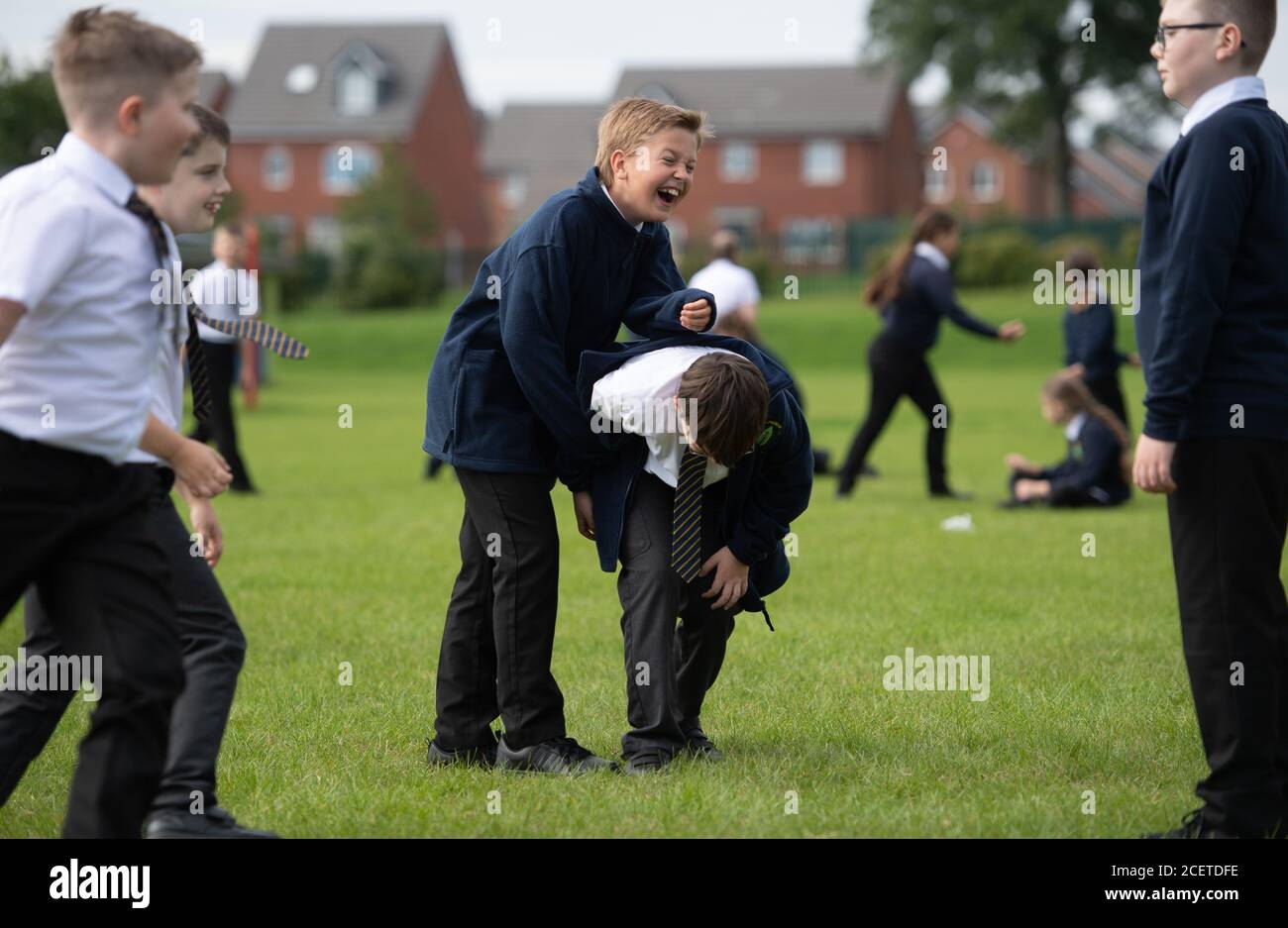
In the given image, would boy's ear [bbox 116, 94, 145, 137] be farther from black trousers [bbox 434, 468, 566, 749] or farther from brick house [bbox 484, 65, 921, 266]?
brick house [bbox 484, 65, 921, 266]

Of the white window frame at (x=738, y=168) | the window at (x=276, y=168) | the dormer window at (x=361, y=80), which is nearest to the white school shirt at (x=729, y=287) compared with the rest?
the dormer window at (x=361, y=80)

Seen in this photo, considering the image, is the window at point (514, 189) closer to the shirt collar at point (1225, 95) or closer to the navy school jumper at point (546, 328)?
the navy school jumper at point (546, 328)

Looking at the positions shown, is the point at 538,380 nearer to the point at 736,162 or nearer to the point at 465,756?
the point at 465,756

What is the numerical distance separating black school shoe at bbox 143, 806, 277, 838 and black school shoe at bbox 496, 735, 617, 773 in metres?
1.01

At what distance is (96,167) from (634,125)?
1.94 meters

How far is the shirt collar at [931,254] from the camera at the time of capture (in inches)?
523

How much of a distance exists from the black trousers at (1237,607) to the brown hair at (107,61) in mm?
2894

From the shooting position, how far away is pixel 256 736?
564cm

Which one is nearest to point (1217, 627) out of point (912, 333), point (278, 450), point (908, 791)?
point (908, 791)

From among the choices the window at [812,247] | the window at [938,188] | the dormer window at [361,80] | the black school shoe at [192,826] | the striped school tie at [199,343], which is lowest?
the window at [812,247]

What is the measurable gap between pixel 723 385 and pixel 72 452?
6.50ft

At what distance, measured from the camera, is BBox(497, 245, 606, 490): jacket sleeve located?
4.88 metres

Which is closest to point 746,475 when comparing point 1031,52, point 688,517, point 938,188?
point 688,517

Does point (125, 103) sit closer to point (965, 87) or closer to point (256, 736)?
point (256, 736)
